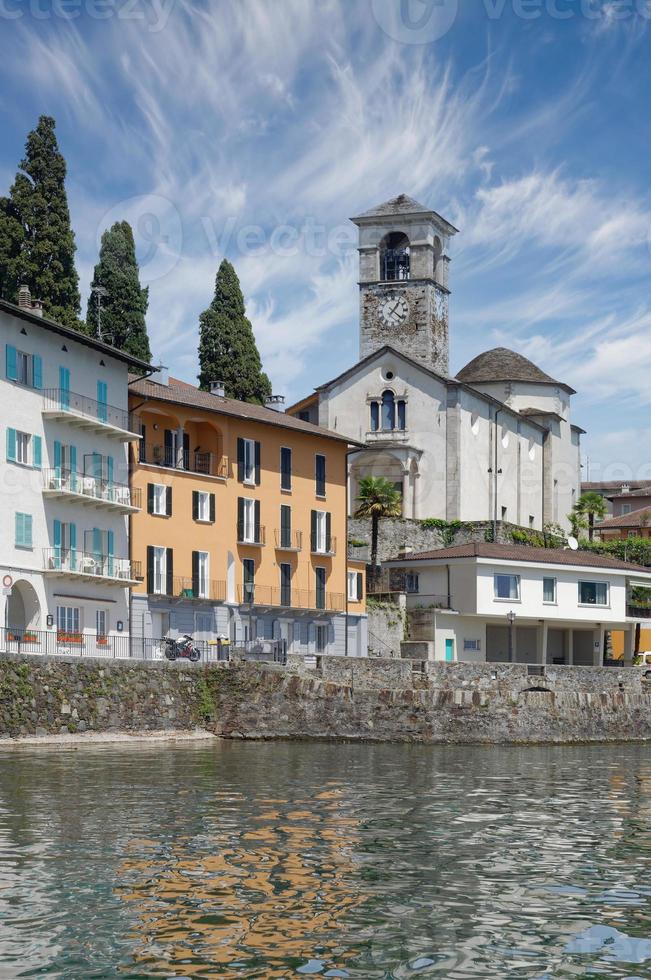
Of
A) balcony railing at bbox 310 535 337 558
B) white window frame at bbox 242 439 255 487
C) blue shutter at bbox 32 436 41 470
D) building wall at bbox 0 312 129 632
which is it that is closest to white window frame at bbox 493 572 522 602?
balcony railing at bbox 310 535 337 558

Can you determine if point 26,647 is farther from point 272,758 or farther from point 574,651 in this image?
point 574,651

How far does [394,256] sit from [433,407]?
15.4 metres

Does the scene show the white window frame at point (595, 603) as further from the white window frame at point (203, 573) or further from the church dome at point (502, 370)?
the church dome at point (502, 370)

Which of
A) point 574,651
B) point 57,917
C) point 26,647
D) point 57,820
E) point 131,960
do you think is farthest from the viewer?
point 574,651

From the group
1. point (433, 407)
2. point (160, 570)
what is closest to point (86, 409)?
point (160, 570)

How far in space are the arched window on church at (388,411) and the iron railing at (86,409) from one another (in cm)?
3781

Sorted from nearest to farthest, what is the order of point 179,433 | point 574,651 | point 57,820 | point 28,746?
1. point 57,820
2. point 28,746
3. point 179,433
4. point 574,651

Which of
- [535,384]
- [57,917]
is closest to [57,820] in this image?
[57,917]

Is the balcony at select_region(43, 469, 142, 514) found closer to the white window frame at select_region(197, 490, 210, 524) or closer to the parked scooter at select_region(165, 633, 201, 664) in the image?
the white window frame at select_region(197, 490, 210, 524)

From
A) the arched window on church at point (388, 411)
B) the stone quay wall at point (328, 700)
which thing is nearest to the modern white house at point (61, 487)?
the stone quay wall at point (328, 700)

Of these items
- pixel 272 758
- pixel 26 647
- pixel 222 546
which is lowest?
pixel 272 758

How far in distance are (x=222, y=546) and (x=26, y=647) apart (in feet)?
55.7

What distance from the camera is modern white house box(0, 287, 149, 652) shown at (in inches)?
2042

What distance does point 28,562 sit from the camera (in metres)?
52.6
